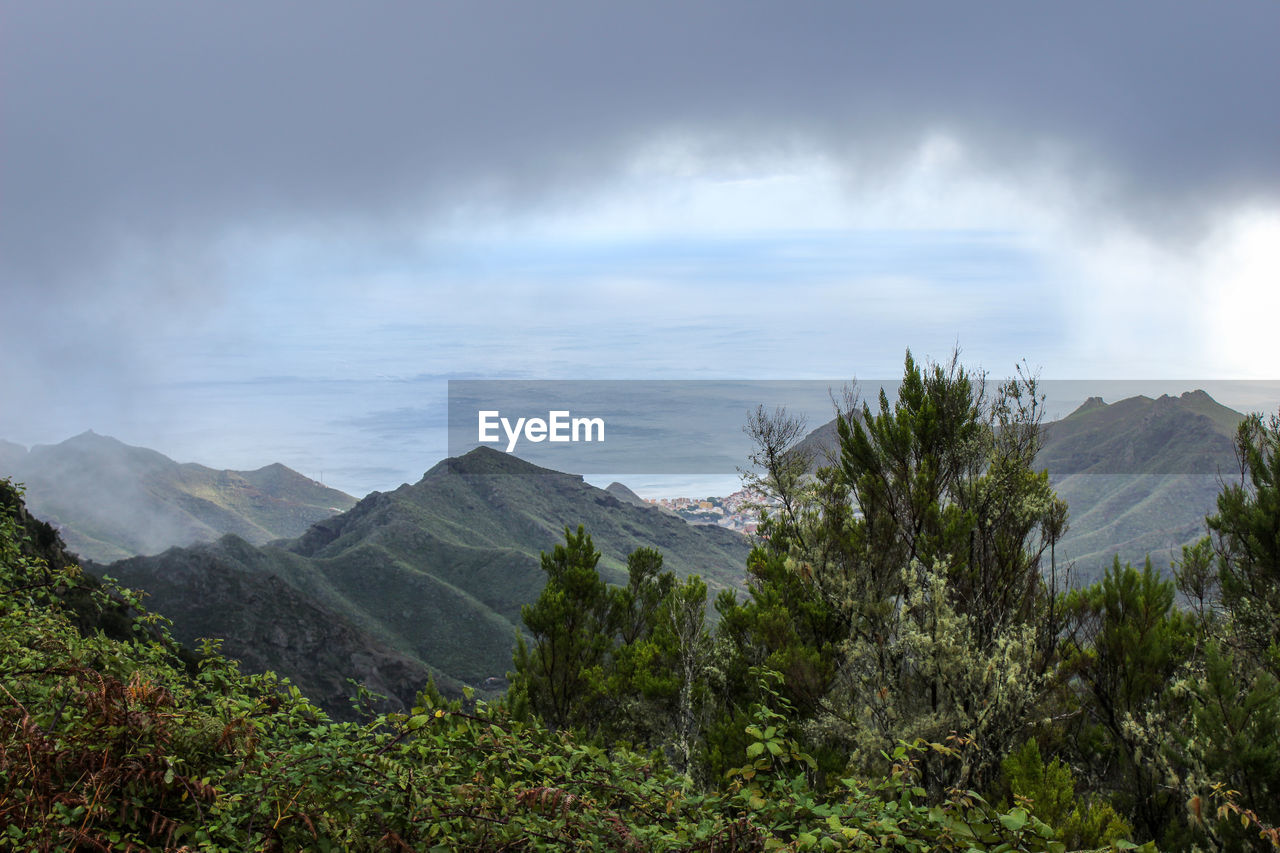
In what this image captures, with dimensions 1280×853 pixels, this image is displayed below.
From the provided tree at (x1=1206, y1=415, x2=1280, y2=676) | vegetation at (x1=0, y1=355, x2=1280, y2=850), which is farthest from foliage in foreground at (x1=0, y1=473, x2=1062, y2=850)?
tree at (x1=1206, y1=415, x2=1280, y2=676)

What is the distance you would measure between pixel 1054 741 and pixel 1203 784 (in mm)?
2853

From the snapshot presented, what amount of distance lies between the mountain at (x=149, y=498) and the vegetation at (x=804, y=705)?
119 m

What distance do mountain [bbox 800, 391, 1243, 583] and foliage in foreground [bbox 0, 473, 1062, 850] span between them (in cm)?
7781

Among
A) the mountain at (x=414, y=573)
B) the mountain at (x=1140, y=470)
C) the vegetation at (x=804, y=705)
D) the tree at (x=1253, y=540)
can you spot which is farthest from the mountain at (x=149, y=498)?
the tree at (x=1253, y=540)

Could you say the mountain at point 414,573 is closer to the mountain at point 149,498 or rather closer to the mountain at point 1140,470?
the mountain at point 149,498

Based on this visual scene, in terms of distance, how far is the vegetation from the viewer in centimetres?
335

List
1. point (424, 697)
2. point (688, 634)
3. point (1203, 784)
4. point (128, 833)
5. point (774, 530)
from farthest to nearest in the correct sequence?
point (774, 530), point (688, 634), point (1203, 784), point (424, 697), point (128, 833)

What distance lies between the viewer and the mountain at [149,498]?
4870 inches

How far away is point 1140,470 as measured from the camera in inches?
3866

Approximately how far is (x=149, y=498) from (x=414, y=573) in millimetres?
80107

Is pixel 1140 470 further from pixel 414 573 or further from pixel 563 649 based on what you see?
pixel 563 649

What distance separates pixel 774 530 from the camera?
18.7 m

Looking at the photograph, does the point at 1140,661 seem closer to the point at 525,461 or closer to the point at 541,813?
the point at 541,813

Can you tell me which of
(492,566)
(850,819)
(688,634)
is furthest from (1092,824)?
(492,566)
